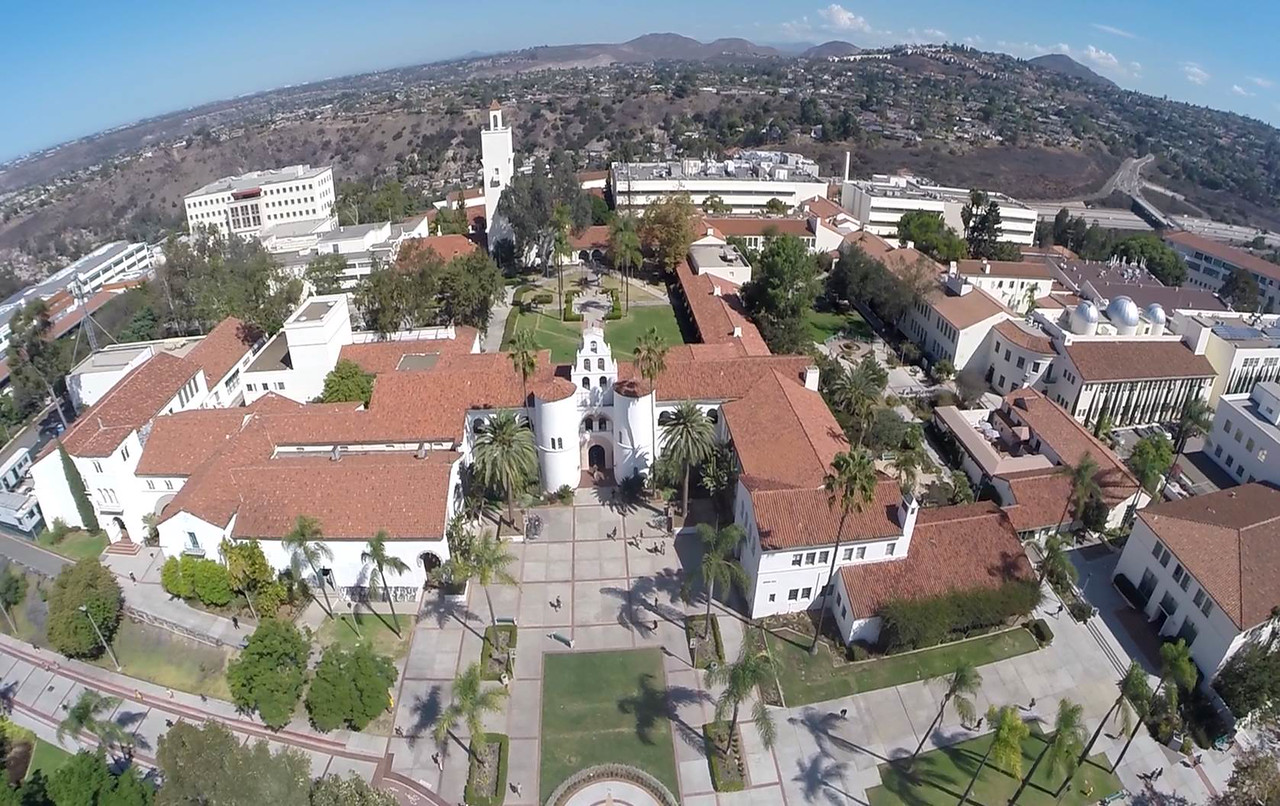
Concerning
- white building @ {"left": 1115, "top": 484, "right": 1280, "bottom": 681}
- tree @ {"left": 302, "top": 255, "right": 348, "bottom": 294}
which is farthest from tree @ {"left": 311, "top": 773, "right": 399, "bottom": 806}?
tree @ {"left": 302, "top": 255, "right": 348, "bottom": 294}

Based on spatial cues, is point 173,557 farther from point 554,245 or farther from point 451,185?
point 451,185

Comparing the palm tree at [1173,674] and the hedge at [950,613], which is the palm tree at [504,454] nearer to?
the hedge at [950,613]

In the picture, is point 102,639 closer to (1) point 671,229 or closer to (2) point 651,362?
(2) point 651,362

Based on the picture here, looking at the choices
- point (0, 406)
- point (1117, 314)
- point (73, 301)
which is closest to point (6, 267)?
point (73, 301)

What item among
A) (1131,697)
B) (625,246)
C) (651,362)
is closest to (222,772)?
(651,362)

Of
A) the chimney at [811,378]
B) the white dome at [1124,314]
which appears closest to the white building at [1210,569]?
the chimney at [811,378]

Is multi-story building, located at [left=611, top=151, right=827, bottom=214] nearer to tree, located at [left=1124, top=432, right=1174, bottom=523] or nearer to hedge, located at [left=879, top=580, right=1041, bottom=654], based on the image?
tree, located at [left=1124, top=432, right=1174, bottom=523]
